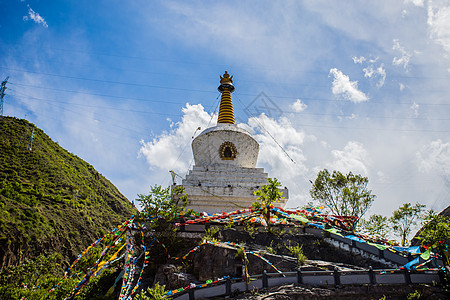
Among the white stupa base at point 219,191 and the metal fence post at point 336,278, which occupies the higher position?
the white stupa base at point 219,191

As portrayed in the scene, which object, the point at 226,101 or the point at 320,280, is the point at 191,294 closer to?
the point at 320,280

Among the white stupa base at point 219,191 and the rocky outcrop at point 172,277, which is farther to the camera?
the white stupa base at point 219,191

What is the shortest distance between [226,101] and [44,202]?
22.9 m

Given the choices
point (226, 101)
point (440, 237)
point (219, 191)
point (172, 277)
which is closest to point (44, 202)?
point (226, 101)

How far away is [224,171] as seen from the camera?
18.1 m

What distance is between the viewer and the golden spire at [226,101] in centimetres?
2253

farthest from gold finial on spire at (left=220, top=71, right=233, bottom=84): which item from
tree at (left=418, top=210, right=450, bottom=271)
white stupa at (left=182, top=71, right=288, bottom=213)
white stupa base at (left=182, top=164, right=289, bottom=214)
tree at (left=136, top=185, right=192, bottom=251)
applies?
tree at (left=418, top=210, right=450, bottom=271)

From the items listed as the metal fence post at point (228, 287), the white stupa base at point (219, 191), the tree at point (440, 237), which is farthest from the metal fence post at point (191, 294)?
the white stupa base at point (219, 191)

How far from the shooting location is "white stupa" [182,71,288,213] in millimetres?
16969

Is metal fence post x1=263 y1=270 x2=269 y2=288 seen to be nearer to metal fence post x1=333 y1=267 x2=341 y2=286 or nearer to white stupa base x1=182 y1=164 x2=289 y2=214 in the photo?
metal fence post x1=333 y1=267 x2=341 y2=286

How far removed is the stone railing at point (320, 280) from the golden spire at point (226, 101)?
46.0ft

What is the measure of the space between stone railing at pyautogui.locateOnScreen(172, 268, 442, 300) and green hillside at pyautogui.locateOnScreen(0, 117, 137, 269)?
42.2 ft

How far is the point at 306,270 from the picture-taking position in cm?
1015

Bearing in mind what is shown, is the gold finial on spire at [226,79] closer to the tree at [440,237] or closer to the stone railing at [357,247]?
the stone railing at [357,247]
